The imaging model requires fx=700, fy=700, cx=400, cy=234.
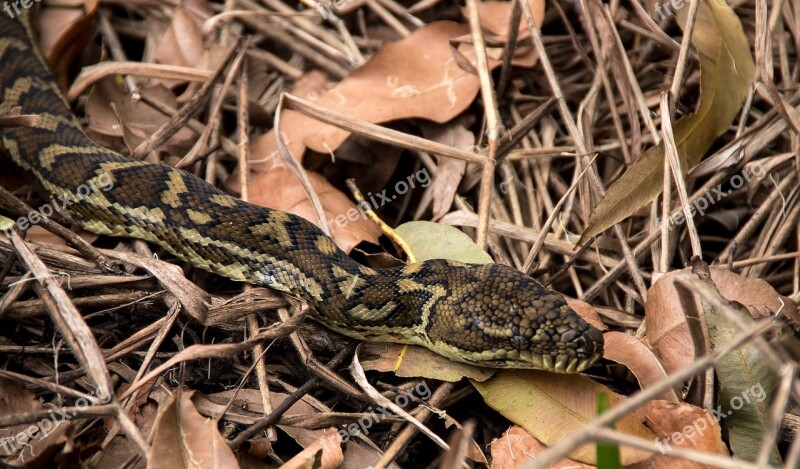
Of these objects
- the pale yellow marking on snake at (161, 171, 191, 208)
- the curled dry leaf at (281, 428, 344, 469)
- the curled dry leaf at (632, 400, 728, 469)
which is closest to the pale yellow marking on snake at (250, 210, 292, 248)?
the pale yellow marking on snake at (161, 171, 191, 208)

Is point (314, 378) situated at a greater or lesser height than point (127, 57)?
lesser

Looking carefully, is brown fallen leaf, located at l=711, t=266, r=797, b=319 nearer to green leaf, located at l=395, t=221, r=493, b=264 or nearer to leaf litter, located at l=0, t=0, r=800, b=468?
leaf litter, located at l=0, t=0, r=800, b=468

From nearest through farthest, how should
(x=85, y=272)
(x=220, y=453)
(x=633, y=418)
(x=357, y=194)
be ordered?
(x=220, y=453) < (x=633, y=418) < (x=85, y=272) < (x=357, y=194)

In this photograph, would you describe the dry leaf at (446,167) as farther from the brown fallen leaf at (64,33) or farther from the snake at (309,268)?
the brown fallen leaf at (64,33)

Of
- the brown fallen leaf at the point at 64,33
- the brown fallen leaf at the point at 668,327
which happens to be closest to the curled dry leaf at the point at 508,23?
the brown fallen leaf at the point at 668,327

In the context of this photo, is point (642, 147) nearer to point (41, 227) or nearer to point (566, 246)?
point (566, 246)

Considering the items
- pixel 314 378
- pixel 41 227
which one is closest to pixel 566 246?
pixel 314 378
